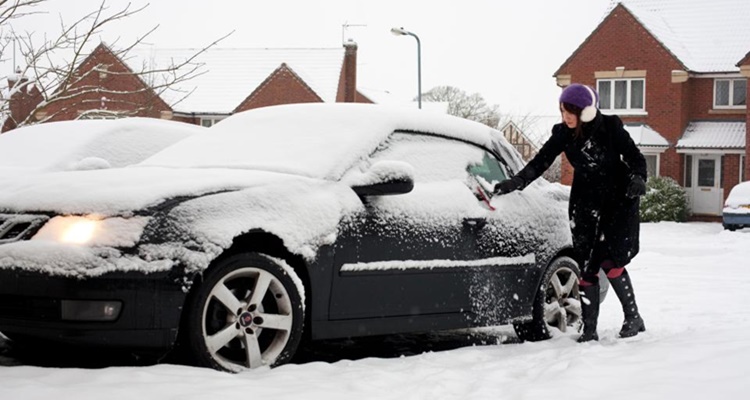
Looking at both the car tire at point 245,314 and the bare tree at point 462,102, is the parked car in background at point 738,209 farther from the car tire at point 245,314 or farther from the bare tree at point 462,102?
the bare tree at point 462,102

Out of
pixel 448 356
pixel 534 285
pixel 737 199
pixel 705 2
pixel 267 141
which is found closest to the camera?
pixel 448 356

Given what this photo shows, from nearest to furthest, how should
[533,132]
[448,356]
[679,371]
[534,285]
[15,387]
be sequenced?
[15,387]
[679,371]
[448,356]
[534,285]
[533,132]

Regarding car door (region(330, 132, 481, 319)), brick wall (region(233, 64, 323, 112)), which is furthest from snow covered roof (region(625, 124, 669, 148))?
car door (region(330, 132, 481, 319))

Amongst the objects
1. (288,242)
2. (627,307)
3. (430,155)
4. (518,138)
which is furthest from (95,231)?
(518,138)

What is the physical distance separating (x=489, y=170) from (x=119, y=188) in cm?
258

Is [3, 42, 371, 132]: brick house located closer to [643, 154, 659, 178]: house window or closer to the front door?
[643, 154, 659, 178]: house window

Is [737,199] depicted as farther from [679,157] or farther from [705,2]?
[705,2]

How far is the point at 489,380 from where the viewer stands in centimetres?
482

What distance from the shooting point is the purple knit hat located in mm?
6223

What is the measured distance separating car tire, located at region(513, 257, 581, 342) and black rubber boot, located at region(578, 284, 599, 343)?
0.80ft

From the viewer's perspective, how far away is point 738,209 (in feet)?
84.8

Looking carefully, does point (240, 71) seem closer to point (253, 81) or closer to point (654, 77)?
point (253, 81)

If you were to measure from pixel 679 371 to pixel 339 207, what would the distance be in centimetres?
188

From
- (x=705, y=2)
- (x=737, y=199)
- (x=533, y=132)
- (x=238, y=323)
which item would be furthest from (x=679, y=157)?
(x=533, y=132)
